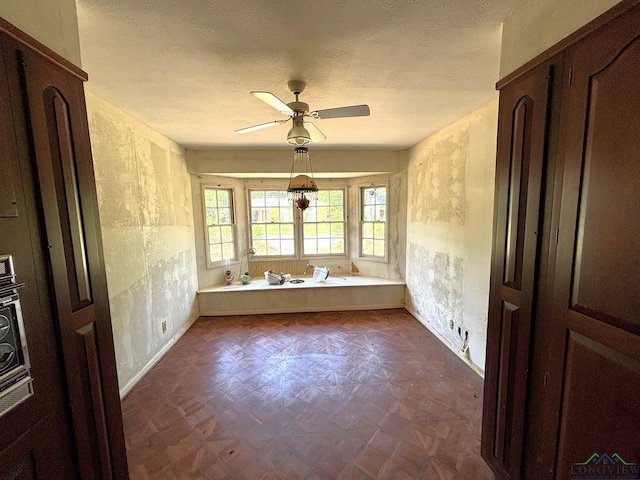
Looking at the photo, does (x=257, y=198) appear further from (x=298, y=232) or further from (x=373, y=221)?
(x=373, y=221)

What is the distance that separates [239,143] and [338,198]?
2083 mm

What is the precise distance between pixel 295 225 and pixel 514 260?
13.3 feet

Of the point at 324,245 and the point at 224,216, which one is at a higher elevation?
the point at 224,216

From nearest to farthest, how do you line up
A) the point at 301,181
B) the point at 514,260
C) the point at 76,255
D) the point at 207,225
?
the point at 76,255
the point at 514,260
the point at 301,181
the point at 207,225

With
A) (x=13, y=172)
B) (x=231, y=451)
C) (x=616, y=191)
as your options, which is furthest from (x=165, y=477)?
(x=616, y=191)

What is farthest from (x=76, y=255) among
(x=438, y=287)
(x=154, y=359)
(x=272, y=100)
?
(x=438, y=287)

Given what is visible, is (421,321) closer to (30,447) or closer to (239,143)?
(239,143)

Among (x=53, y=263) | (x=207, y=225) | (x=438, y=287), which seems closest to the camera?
(x=53, y=263)

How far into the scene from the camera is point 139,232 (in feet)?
9.11

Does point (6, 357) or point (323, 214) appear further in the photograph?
point (323, 214)

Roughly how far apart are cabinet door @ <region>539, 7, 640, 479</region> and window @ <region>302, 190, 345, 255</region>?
411 cm

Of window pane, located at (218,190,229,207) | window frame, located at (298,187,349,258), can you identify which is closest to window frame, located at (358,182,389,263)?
window frame, located at (298,187,349,258)

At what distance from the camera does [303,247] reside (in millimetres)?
5195

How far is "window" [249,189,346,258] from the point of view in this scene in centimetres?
503
